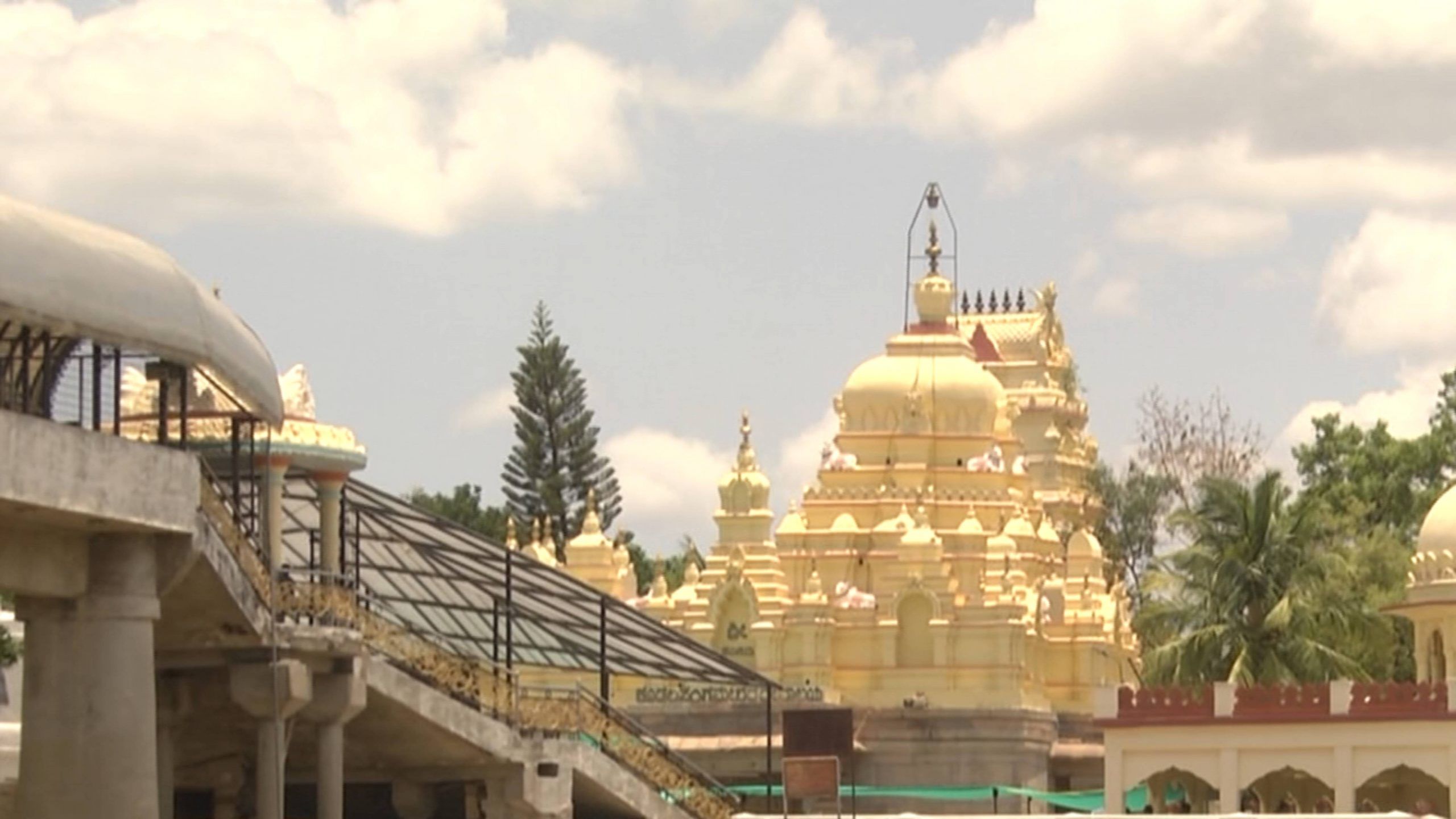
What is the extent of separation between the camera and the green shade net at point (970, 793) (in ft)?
218

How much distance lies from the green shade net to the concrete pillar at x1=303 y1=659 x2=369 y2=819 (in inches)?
1030

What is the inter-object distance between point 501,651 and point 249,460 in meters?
9.51

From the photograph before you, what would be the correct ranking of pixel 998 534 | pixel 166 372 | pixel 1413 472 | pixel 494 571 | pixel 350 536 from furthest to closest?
1. pixel 1413 472
2. pixel 998 534
3. pixel 494 571
4. pixel 350 536
5. pixel 166 372

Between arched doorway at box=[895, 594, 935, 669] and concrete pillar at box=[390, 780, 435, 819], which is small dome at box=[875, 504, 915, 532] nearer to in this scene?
arched doorway at box=[895, 594, 935, 669]

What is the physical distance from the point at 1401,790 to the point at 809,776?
17679 millimetres

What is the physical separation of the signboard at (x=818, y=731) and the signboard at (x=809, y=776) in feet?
4.07

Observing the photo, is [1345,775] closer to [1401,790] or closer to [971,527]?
[1401,790]

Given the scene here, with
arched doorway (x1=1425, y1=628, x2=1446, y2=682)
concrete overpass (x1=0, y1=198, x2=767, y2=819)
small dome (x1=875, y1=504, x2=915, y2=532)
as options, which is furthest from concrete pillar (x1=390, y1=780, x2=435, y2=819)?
small dome (x1=875, y1=504, x2=915, y2=532)

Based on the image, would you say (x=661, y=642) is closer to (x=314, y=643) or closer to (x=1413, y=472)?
(x=314, y=643)

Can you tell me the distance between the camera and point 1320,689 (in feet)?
174

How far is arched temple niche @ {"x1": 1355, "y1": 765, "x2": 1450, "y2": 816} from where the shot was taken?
179 feet

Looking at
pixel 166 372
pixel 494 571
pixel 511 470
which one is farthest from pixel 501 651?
pixel 511 470

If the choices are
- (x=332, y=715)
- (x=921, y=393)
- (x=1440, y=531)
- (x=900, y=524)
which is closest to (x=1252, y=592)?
(x=1440, y=531)

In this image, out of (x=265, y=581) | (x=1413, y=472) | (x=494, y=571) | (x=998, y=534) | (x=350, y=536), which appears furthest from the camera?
(x=1413, y=472)
